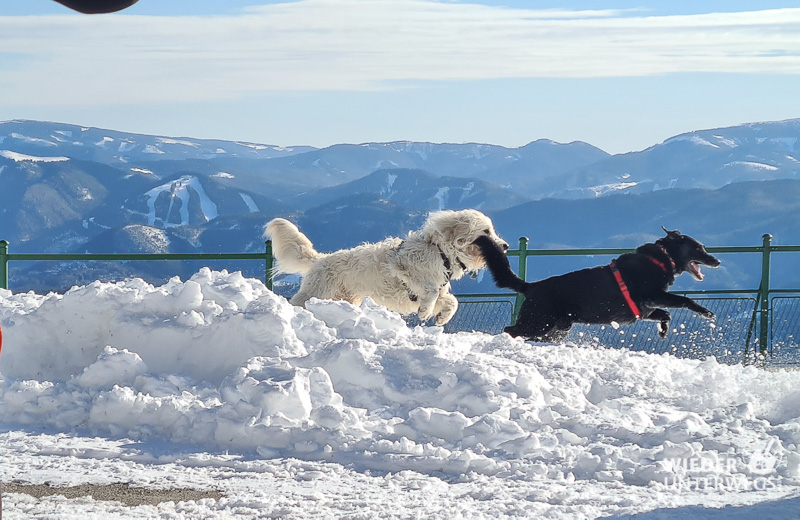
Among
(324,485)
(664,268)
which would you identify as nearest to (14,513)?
(324,485)

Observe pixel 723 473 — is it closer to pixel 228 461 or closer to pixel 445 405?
pixel 445 405

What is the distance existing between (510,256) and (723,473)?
6.37m

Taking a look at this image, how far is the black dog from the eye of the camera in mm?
8227

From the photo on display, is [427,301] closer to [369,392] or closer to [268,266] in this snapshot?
[268,266]

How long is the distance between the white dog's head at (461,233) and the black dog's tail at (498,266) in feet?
1.12

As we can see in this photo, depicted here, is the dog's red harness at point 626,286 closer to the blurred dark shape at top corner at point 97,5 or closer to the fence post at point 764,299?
the fence post at point 764,299

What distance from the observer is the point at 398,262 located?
938 cm

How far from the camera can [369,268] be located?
30.6 feet

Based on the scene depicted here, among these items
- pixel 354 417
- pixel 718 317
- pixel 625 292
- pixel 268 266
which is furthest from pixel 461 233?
pixel 354 417

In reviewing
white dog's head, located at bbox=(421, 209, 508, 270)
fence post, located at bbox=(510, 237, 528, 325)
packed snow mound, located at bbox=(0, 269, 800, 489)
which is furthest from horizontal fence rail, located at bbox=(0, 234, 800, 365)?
packed snow mound, located at bbox=(0, 269, 800, 489)

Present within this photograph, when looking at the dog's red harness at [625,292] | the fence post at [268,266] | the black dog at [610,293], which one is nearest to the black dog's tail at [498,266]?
the black dog at [610,293]

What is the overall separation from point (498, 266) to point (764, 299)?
4795 millimetres

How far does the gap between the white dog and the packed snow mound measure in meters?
1.97

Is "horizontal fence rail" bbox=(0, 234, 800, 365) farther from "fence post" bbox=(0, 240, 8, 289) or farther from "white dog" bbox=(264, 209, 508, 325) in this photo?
"white dog" bbox=(264, 209, 508, 325)
